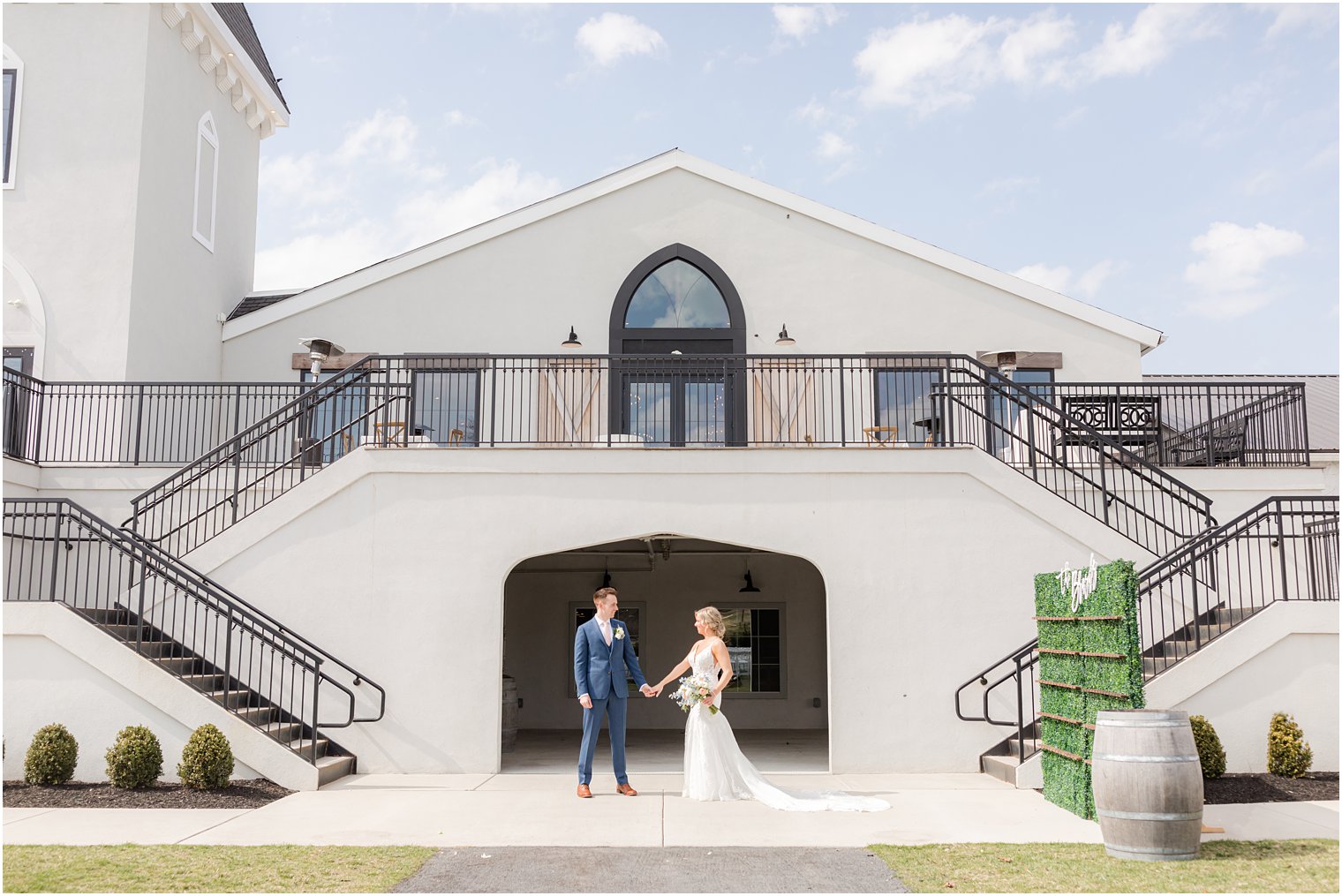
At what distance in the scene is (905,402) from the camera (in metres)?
16.9

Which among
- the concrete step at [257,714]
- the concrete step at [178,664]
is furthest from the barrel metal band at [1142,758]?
the concrete step at [178,664]

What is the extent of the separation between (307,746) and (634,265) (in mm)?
9804

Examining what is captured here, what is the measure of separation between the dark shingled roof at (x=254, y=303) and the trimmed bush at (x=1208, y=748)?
15619 mm

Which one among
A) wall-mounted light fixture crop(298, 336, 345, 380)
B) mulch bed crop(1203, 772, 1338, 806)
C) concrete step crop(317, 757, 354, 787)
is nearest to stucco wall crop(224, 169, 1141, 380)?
wall-mounted light fixture crop(298, 336, 345, 380)

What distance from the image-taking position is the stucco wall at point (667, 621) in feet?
60.1

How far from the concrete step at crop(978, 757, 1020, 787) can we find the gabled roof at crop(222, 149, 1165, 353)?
8589 millimetres

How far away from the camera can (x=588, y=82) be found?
13.6 meters

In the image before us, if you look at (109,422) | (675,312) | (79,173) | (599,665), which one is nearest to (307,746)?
(599,665)

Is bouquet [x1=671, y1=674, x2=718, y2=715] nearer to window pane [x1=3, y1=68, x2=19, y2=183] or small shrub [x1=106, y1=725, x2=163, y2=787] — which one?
small shrub [x1=106, y1=725, x2=163, y2=787]

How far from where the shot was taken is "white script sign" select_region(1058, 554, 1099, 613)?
8555 mm

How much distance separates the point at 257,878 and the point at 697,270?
1302 cm

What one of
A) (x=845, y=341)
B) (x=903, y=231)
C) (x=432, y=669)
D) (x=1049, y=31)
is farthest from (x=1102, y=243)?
(x=432, y=669)

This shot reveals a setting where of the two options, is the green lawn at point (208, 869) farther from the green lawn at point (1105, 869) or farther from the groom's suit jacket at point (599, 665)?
the green lawn at point (1105, 869)

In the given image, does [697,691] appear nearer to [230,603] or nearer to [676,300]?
A: [230,603]
